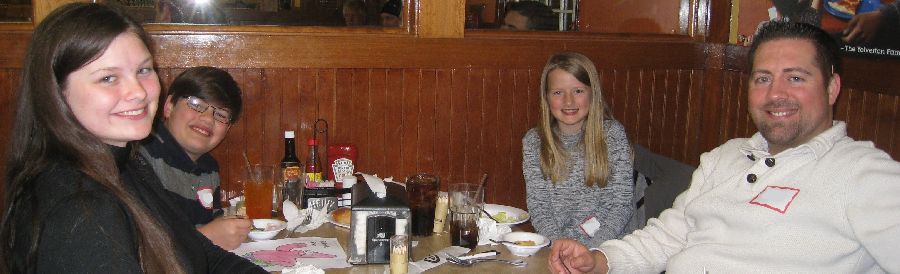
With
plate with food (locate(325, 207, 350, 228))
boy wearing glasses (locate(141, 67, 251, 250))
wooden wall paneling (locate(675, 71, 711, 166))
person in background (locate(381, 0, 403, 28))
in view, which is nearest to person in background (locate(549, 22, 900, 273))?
plate with food (locate(325, 207, 350, 228))

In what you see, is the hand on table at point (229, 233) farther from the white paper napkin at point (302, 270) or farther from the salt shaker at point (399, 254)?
the salt shaker at point (399, 254)

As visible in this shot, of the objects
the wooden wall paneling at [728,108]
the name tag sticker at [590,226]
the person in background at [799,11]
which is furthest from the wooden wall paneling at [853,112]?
the name tag sticker at [590,226]

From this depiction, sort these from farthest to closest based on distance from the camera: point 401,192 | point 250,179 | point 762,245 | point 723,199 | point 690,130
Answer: point 690,130, point 250,179, point 401,192, point 723,199, point 762,245

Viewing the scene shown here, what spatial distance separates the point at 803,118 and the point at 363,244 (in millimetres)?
1220

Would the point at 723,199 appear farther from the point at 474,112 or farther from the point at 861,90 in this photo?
the point at 474,112

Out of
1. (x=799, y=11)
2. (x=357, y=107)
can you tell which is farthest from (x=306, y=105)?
(x=799, y=11)

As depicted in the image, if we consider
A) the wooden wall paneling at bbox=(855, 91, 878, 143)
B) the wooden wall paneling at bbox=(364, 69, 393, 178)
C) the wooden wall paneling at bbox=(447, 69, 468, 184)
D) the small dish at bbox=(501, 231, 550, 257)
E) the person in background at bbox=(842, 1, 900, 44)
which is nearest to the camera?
the small dish at bbox=(501, 231, 550, 257)

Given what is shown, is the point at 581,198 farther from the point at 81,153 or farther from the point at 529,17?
the point at 81,153

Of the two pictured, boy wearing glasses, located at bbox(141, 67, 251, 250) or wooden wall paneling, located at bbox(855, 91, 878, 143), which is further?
wooden wall paneling, located at bbox(855, 91, 878, 143)

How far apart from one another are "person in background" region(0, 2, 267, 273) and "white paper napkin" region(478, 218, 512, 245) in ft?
3.70

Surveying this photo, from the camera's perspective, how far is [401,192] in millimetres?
2387

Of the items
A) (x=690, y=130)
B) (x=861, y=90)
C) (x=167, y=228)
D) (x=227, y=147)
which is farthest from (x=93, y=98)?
(x=690, y=130)

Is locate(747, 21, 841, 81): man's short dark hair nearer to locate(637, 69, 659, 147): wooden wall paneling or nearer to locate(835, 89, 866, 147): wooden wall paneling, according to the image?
locate(835, 89, 866, 147): wooden wall paneling

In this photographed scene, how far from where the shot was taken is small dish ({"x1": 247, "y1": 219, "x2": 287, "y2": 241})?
2.46m
